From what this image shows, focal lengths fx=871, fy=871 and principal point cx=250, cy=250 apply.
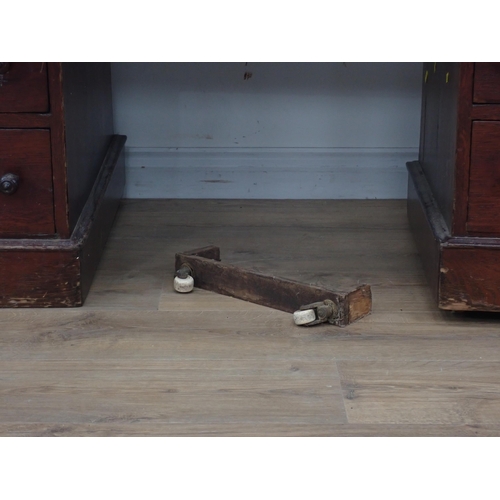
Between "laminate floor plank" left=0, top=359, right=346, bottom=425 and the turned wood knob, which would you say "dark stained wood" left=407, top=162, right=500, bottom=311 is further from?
the turned wood knob

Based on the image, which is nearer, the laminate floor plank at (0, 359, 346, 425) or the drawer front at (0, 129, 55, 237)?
the laminate floor plank at (0, 359, 346, 425)

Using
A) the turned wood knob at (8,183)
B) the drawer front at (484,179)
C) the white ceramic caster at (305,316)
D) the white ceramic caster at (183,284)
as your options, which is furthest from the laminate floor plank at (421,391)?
the turned wood knob at (8,183)

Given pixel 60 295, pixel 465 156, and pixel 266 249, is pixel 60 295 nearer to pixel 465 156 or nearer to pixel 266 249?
pixel 266 249

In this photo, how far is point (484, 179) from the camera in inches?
57.4

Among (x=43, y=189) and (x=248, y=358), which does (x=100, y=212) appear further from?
(x=248, y=358)

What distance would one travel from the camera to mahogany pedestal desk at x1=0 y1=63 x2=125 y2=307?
1.48 m

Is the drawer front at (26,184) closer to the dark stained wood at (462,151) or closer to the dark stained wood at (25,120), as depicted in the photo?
the dark stained wood at (25,120)

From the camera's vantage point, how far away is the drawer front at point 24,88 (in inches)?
57.4

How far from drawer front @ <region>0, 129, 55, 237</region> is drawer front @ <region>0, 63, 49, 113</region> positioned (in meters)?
0.04

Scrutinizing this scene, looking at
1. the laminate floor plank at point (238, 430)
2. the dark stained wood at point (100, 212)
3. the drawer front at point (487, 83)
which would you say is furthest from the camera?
the dark stained wood at point (100, 212)

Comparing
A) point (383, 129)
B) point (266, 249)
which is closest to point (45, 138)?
point (266, 249)

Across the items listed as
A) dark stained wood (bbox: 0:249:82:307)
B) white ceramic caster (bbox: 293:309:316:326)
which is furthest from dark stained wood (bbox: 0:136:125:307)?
white ceramic caster (bbox: 293:309:316:326)

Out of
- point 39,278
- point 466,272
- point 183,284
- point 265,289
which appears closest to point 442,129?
point 466,272

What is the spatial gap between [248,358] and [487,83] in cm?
59
